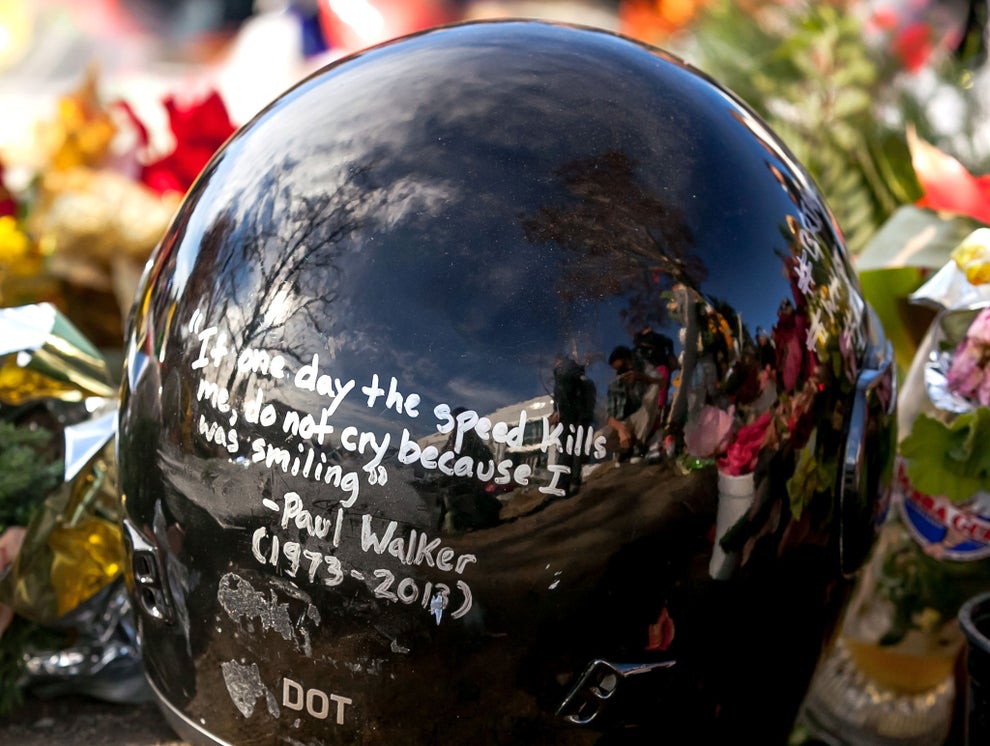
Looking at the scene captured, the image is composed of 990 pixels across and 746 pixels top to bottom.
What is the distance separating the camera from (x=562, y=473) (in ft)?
5.59

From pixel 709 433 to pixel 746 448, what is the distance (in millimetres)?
72

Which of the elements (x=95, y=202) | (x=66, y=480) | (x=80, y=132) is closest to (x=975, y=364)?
(x=66, y=480)

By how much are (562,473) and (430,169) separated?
49 cm

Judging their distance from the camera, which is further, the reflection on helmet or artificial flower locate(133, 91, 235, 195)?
artificial flower locate(133, 91, 235, 195)

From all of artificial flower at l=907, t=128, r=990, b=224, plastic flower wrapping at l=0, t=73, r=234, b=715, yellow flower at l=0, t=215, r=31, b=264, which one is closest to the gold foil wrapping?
plastic flower wrapping at l=0, t=73, r=234, b=715

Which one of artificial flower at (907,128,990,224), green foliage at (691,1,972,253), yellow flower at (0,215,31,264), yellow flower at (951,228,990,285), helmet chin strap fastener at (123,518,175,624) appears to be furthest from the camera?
green foliage at (691,1,972,253)

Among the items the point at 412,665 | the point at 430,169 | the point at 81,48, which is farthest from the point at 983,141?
the point at 81,48

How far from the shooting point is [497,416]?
170 cm

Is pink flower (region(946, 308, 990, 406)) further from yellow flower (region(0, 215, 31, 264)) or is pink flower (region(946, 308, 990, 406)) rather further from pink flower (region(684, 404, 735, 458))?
yellow flower (region(0, 215, 31, 264))

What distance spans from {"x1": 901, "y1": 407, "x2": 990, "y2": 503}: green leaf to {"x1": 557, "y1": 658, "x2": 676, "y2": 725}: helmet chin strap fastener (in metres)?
0.67

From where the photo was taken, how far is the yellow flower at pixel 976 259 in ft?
7.36

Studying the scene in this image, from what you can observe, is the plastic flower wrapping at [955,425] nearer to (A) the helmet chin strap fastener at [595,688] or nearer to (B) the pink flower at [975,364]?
(B) the pink flower at [975,364]

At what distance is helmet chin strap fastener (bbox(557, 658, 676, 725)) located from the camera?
5.88ft

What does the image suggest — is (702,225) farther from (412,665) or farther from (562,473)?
(412,665)
